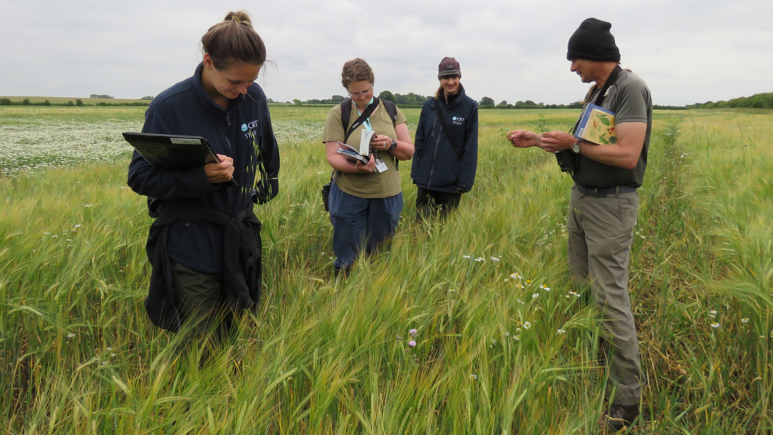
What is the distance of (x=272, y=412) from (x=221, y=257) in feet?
2.54

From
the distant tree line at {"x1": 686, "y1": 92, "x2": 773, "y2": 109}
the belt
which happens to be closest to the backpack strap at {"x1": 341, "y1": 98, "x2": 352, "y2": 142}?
the belt

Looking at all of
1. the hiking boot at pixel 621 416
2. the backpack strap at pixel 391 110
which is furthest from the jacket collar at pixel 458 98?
the hiking boot at pixel 621 416

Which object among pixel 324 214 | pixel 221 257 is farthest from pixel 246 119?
pixel 324 214

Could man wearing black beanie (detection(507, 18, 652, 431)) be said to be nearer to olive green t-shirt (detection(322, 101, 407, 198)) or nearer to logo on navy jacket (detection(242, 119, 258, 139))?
olive green t-shirt (detection(322, 101, 407, 198))

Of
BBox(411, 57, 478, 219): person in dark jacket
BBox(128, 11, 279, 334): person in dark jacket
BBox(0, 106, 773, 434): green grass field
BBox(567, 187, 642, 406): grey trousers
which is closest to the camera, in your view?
BBox(0, 106, 773, 434): green grass field

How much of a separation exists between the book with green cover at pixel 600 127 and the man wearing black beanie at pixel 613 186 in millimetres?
22

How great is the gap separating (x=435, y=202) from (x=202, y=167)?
2917 millimetres

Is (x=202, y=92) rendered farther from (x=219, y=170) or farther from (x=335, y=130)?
(x=335, y=130)

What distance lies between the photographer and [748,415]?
1.94 m

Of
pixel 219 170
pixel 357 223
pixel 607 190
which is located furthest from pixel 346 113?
pixel 607 190

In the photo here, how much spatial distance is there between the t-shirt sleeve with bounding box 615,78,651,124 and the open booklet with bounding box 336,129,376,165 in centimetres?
157

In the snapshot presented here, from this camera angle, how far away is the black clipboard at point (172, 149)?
1.57m

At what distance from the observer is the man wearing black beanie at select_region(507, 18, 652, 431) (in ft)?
6.64

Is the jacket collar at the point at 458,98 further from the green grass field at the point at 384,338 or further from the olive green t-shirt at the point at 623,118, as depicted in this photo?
the olive green t-shirt at the point at 623,118
